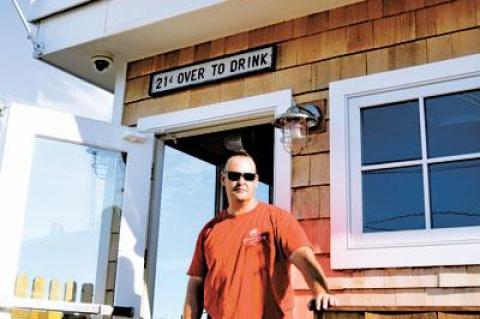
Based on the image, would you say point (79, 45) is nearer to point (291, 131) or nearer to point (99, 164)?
point (99, 164)

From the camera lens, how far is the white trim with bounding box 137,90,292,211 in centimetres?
316

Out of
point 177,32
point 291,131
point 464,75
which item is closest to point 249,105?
point 291,131

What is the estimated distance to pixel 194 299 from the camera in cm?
292

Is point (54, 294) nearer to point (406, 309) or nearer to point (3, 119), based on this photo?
point (3, 119)

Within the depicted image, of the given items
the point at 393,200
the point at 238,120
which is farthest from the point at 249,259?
the point at 238,120

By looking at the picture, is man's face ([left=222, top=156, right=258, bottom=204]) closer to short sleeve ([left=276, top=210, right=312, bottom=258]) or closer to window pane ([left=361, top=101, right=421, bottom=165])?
short sleeve ([left=276, top=210, right=312, bottom=258])

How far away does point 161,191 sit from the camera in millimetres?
3807

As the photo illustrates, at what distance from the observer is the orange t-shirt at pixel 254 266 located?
2.63 meters

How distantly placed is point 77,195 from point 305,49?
1.48 metres

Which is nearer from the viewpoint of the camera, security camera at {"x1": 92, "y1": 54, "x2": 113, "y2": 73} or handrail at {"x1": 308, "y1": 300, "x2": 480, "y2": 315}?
handrail at {"x1": 308, "y1": 300, "x2": 480, "y2": 315}

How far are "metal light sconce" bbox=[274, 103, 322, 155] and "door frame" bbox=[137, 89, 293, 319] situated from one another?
0.23ft

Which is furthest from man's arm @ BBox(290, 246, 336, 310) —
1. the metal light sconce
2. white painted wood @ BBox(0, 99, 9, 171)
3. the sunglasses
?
white painted wood @ BBox(0, 99, 9, 171)

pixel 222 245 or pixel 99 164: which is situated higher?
pixel 99 164

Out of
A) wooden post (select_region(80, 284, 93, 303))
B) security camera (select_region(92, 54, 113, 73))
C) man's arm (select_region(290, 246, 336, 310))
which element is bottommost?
wooden post (select_region(80, 284, 93, 303))
